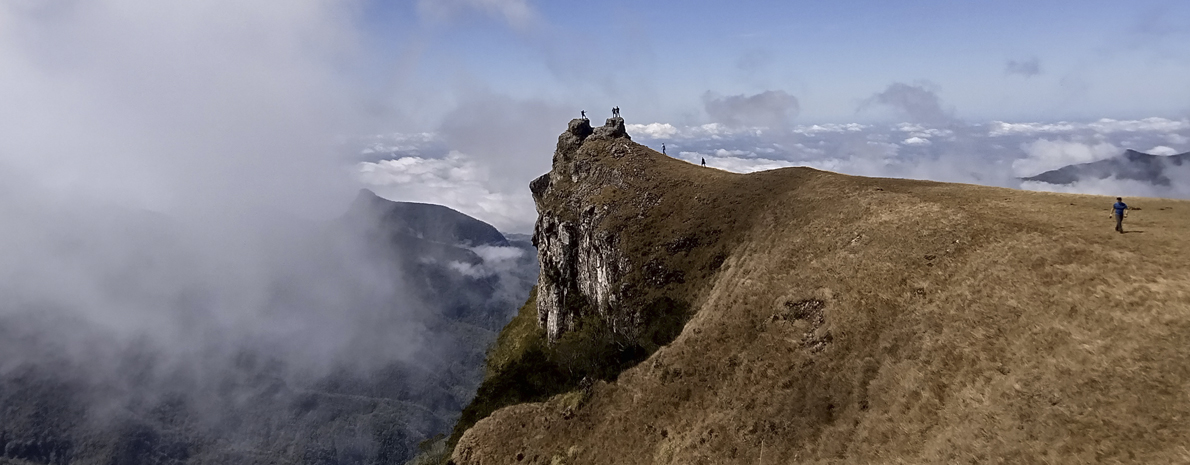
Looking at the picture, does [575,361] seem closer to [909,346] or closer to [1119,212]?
[909,346]

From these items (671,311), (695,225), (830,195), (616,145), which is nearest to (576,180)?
(616,145)

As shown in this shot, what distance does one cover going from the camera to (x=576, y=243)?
94.0 m

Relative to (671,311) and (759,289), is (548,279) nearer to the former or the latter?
(671,311)

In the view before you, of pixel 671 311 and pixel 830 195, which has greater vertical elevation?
pixel 830 195

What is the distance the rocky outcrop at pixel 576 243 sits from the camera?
81875 millimetres

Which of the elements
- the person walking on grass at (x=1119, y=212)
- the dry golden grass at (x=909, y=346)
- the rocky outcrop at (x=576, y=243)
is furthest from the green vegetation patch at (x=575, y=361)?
the person walking on grass at (x=1119, y=212)

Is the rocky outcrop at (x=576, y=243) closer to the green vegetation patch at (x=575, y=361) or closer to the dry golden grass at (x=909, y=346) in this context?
the green vegetation patch at (x=575, y=361)

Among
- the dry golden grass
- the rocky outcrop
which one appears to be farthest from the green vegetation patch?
the rocky outcrop

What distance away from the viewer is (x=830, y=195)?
67.0m

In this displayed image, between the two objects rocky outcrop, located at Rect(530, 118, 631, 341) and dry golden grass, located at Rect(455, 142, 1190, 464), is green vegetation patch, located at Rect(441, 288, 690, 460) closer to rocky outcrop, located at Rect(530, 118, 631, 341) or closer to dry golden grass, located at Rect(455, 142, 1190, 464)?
dry golden grass, located at Rect(455, 142, 1190, 464)

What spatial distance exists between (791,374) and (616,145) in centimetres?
6337

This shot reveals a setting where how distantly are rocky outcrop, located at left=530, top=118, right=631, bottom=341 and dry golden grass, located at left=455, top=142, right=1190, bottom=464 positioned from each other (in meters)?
12.4

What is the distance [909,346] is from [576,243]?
2369 inches

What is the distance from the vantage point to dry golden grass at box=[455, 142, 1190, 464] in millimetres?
29656
